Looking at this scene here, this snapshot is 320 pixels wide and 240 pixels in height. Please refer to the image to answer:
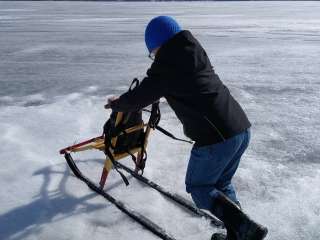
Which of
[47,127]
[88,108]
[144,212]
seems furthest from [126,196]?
[88,108]

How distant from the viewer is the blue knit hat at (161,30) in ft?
8.52

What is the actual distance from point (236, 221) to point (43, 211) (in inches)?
62.1

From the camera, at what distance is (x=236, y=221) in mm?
2617

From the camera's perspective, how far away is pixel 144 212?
340 cm

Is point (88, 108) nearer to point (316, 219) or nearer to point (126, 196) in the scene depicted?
point (126, 196)

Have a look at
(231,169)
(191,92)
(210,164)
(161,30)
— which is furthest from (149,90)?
(231,169)

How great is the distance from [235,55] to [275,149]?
727 cm

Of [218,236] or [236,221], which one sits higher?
[236,221]

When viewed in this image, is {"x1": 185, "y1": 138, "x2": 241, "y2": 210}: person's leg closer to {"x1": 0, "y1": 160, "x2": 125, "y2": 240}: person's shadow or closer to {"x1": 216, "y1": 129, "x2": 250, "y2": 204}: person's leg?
{"x1": 216, "y1": 129, "x2": 250, "y2": 204}: person's leg

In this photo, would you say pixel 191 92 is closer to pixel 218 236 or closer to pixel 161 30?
pixel 161 30

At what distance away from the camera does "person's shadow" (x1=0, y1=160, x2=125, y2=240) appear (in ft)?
10.4

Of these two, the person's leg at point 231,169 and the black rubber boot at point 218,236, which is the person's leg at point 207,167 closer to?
the person's leg at point 231,169

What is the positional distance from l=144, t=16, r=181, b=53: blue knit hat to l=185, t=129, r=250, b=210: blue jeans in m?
0.69

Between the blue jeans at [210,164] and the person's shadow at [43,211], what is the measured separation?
1032mm
